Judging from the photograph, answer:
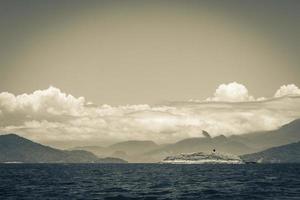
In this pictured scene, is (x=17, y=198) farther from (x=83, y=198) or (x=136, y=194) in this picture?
(x=136, y=194)

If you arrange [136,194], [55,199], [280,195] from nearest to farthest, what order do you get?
[55,199], [280,195], [136,194]

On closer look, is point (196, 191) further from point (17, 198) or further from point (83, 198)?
point (17, 198)

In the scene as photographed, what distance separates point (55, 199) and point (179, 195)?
98.6 ft

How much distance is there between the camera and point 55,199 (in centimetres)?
11406

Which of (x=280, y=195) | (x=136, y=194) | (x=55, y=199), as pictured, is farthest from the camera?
(x=136, y=194)

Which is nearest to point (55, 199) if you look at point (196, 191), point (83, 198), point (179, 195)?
point (83, 198)

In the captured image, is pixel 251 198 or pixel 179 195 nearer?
pixel 251 198

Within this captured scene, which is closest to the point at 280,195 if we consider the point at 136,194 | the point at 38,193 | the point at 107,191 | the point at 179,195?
the point at 179,195

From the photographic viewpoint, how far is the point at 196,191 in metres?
136

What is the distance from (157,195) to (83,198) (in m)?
18.9

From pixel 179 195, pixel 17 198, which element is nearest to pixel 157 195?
pixel 179 195

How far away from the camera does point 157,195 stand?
412 feet

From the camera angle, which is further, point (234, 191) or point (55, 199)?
point (234, 191)

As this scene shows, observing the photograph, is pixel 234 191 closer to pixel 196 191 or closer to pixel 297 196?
pixel 196 191
